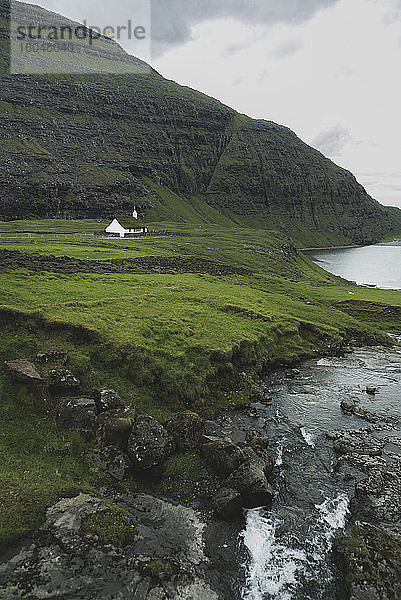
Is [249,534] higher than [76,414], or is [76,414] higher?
[76,414]

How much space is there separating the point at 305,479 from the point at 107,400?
13581mm

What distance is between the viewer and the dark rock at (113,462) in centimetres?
2145

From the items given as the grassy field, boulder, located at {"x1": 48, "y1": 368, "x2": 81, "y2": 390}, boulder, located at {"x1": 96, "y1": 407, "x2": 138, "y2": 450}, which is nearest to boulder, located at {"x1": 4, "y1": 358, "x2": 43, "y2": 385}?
the grassy field

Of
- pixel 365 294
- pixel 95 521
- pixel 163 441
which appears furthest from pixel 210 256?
pixel 95 521

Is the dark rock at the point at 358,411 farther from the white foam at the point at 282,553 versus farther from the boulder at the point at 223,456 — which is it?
the boulder at the point at 223,456

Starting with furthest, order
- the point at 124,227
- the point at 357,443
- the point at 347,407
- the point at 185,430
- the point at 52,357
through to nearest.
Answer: the point at 124,227, the point at 347,407, the point at 52,357, the point at 357,443, the point at 185,430

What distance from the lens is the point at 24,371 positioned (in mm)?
24891

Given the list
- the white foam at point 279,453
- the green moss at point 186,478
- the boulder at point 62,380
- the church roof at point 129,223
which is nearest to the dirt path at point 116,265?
the boulder at point 62,380

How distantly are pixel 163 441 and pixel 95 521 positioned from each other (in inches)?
264

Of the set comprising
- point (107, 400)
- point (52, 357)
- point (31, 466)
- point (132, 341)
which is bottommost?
point (31, 466)

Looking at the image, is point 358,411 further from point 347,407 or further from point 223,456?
point 223,456

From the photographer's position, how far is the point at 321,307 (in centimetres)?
6600

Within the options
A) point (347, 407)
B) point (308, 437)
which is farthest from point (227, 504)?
point (347, 407)

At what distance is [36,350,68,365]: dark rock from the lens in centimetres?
2761
